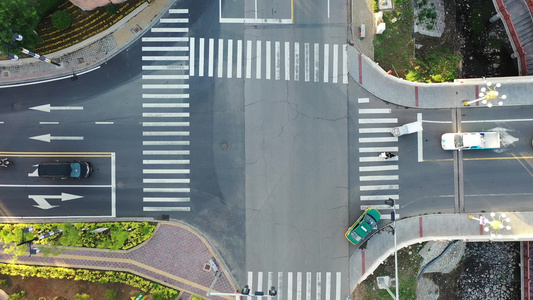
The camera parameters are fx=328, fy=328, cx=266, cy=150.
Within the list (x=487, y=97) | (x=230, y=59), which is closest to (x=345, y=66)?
(x=230, y=59)

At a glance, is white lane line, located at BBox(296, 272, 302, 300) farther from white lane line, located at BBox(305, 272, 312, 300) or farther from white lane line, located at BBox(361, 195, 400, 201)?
white lane line, located at BBox(361, 195, 400, 201)

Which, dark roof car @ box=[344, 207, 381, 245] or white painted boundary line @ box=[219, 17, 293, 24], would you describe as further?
white painted boundary line @ box=[219, 17, 293, 24]

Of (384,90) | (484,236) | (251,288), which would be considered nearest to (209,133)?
(251,288)

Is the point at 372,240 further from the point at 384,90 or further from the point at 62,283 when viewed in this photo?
the point at 62,283

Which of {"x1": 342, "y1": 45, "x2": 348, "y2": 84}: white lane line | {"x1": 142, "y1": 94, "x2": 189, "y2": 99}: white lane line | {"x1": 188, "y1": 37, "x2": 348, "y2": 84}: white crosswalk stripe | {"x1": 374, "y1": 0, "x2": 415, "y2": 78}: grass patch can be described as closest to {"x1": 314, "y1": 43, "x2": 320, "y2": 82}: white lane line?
{"x1": 188, "y1": 37, "x2": 348, "y2": 84}: white crosswalk stripe

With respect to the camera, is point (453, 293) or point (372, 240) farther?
point (453, 293)

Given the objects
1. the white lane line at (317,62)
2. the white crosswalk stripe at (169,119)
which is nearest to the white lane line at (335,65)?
the white lane line at (317,62)

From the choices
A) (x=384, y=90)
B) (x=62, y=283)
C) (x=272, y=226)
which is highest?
(x=384, y=90)
